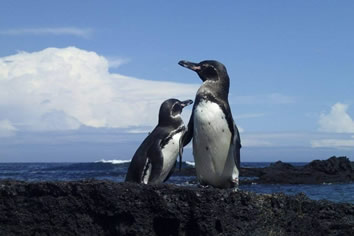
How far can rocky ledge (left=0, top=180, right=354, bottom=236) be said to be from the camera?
20.5ft

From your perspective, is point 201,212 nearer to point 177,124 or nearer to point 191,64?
point 191,64

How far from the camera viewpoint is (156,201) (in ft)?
20.5

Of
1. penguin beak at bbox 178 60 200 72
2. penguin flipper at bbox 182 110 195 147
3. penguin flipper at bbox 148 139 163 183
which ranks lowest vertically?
penguin flipper at bbox 148 139 163 183

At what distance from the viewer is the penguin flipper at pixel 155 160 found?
9.36 metres

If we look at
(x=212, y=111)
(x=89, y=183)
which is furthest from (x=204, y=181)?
(x=89, y=183)

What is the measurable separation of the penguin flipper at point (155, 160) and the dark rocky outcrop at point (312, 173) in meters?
30.1

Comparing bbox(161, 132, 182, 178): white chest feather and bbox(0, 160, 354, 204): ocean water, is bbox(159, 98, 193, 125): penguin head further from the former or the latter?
bbox(0, 160, 354, 204): ocean water

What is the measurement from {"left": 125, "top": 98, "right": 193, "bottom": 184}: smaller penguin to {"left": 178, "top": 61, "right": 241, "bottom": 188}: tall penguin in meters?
1.32

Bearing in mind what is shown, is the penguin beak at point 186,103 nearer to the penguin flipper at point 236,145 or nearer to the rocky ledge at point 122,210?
the penguin flipper at point 236,145

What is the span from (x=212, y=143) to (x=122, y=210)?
2.12 metres

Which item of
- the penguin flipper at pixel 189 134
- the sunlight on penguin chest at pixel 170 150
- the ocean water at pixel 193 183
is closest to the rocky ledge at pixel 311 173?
the ocean water at pixel 193 183

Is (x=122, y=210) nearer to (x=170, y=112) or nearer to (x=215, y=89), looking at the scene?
(x=215, y=89)

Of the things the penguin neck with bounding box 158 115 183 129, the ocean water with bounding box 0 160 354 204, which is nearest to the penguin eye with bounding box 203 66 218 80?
the penguin neck with bounding box 158 115 183 129

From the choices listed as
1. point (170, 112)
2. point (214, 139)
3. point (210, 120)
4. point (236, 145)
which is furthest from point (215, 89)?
point (170, 112)
